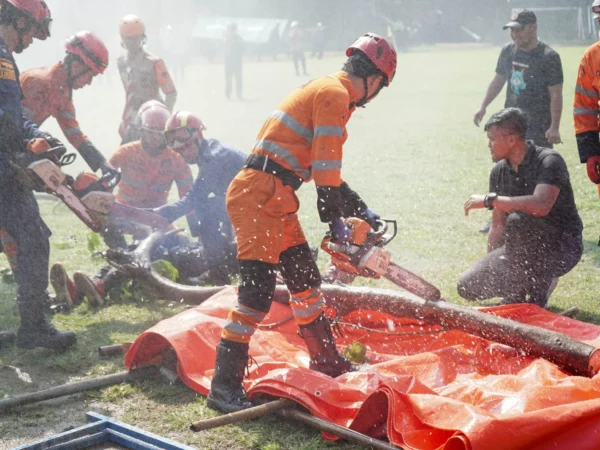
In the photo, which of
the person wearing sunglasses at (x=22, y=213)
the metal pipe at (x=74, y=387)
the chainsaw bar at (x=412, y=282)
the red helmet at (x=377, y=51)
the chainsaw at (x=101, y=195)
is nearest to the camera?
the metal pipe at (x=74, y=387)

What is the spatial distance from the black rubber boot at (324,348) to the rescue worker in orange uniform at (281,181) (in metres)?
0.40

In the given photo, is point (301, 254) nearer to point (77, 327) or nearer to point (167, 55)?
point (77, 327)

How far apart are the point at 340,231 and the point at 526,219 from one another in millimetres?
1784

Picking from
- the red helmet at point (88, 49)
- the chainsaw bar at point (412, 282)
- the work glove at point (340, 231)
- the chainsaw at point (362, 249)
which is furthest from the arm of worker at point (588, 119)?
the red helmet at point (88, 49)

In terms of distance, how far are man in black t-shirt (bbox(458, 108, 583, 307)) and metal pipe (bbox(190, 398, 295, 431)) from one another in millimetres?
2149

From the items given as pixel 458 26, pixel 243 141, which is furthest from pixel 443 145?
pixel 458 26

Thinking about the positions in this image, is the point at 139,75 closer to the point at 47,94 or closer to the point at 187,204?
the point at 47,94

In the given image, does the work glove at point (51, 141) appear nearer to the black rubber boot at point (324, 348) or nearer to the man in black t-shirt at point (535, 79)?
the black rubber boot at point (324, 348)

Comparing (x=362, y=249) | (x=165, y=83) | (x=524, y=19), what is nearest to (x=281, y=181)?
(x=362, y=249)

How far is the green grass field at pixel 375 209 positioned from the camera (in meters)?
4.10

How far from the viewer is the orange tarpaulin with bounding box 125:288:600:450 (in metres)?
3.24

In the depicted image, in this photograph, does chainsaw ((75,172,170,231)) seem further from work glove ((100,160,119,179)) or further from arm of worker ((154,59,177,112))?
arm of worker ((154,59,177,112))

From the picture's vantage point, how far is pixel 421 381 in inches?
165

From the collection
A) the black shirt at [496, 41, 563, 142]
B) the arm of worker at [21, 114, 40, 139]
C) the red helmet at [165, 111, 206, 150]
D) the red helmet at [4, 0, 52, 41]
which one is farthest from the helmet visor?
the black shirt at [496, 41, 563, 142]
